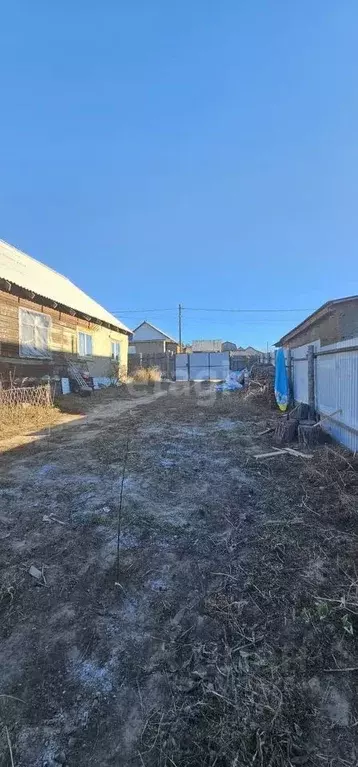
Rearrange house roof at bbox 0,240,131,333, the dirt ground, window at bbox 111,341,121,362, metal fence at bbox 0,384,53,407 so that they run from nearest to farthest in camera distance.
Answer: the dirt ground < metal fence at bbox 0,384,53,407 < house roof at bbox 0,240,131,333 < window at bbox 111,341,121,362

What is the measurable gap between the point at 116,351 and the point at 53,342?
7.33m

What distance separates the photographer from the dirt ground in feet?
4.21

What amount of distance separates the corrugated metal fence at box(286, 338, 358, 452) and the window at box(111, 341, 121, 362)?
1389 centimetres

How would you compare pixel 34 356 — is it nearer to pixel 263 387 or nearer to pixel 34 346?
pixel 34 346

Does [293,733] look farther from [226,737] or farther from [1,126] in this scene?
[1,126]

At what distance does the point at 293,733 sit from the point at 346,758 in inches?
7.3

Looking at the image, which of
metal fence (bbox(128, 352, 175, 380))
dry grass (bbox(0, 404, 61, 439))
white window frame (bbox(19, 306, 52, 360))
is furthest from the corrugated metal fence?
metal fence (bbox(128, 352, 175, 380))

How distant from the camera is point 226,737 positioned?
4.17 ft

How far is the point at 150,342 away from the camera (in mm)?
36094

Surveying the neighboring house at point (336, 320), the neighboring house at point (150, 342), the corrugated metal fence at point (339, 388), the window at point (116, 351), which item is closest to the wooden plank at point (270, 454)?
the corrugated metal fence at point (339, 388)

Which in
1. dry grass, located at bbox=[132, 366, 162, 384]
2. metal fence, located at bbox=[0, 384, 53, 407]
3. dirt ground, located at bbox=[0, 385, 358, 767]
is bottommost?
dirt ground, located at bbox=[0, 385, 358, 767]

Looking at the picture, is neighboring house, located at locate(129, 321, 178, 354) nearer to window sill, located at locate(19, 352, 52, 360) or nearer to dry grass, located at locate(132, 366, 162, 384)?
dry grass, located at locate(132, 366, 162, 384)

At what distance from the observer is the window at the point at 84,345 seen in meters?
14.8

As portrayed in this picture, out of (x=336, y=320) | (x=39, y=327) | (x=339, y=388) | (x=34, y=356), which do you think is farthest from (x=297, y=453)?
(x=39, y=327)
